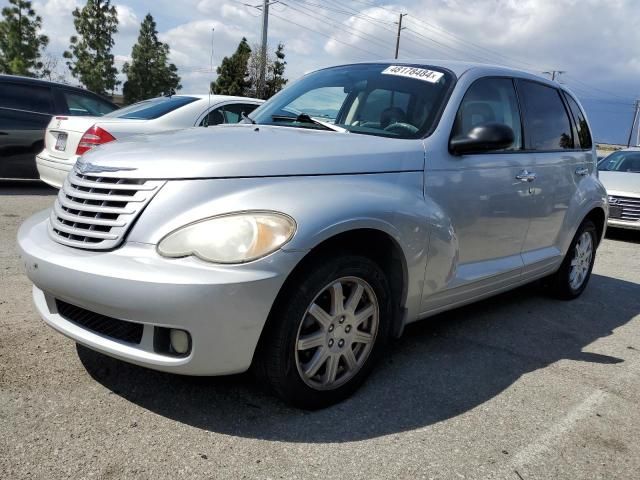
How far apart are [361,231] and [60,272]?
132 centimetres

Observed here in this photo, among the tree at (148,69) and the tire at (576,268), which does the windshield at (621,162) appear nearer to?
the tire at (576,268)

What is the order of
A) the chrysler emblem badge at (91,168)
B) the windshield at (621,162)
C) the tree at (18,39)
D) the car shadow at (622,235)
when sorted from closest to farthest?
the chrysler emblem badge at (91,168) < the car shadow at (622,235) < the windshield at (621,162) < the tree at (18,39)

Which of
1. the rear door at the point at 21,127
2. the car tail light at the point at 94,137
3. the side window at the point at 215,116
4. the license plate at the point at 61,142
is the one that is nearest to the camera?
the car tail light at the point at 94,137

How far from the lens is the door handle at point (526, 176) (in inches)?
153

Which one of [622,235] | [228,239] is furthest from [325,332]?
[622,235]

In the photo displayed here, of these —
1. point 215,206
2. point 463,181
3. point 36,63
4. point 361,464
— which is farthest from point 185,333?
point 36,63

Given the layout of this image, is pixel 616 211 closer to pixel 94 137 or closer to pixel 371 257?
pixel 94 137

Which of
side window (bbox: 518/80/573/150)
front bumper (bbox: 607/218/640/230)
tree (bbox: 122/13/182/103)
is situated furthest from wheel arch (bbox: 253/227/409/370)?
tree (bbox: 122/13/182/103)

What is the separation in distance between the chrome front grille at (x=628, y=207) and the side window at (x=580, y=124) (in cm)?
492

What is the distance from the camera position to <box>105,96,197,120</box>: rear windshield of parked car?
278 inches

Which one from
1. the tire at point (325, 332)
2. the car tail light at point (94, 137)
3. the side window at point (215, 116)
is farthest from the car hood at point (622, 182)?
the tire at point (325, 332)

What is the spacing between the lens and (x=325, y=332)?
2.69 m

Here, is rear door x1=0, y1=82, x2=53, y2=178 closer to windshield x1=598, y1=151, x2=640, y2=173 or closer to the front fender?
the front fender

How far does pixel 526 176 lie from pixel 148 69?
56.6 meters
